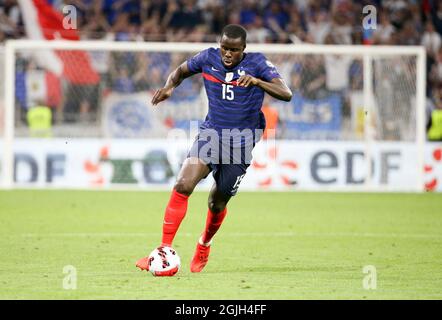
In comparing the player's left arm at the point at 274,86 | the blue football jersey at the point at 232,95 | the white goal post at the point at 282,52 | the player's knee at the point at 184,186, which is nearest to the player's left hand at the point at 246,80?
the player's left arm at the point at 274,86

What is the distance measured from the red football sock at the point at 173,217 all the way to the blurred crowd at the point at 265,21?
13418mm

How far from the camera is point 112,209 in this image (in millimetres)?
16109

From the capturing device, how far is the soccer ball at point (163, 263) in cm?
889

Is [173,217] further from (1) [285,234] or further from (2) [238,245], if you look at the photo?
(1) [285,234]

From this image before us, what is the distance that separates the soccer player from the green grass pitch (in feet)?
2.03

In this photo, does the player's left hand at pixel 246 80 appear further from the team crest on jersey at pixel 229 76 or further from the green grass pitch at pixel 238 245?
the green grass pitch at pixel 238 245

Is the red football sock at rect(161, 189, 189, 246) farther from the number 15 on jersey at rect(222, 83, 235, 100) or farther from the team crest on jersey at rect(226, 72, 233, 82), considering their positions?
the team crest on jersey at rect(226, 72, 233, 82)

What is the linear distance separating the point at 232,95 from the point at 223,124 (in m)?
0.28

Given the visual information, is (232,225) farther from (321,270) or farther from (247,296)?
(247,296)

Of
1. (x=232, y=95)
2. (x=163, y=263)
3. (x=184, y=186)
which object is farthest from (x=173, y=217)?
(x=232, y=95)

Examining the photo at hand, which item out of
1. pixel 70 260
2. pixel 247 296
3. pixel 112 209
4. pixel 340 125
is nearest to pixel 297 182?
pixel 340 125

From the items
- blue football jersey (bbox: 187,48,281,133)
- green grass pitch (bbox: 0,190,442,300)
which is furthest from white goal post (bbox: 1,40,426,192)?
blue football jersey (bbox: 187,48,281,133)

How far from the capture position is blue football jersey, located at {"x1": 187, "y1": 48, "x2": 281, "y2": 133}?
948 centimetres

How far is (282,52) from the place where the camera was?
66.9ft
